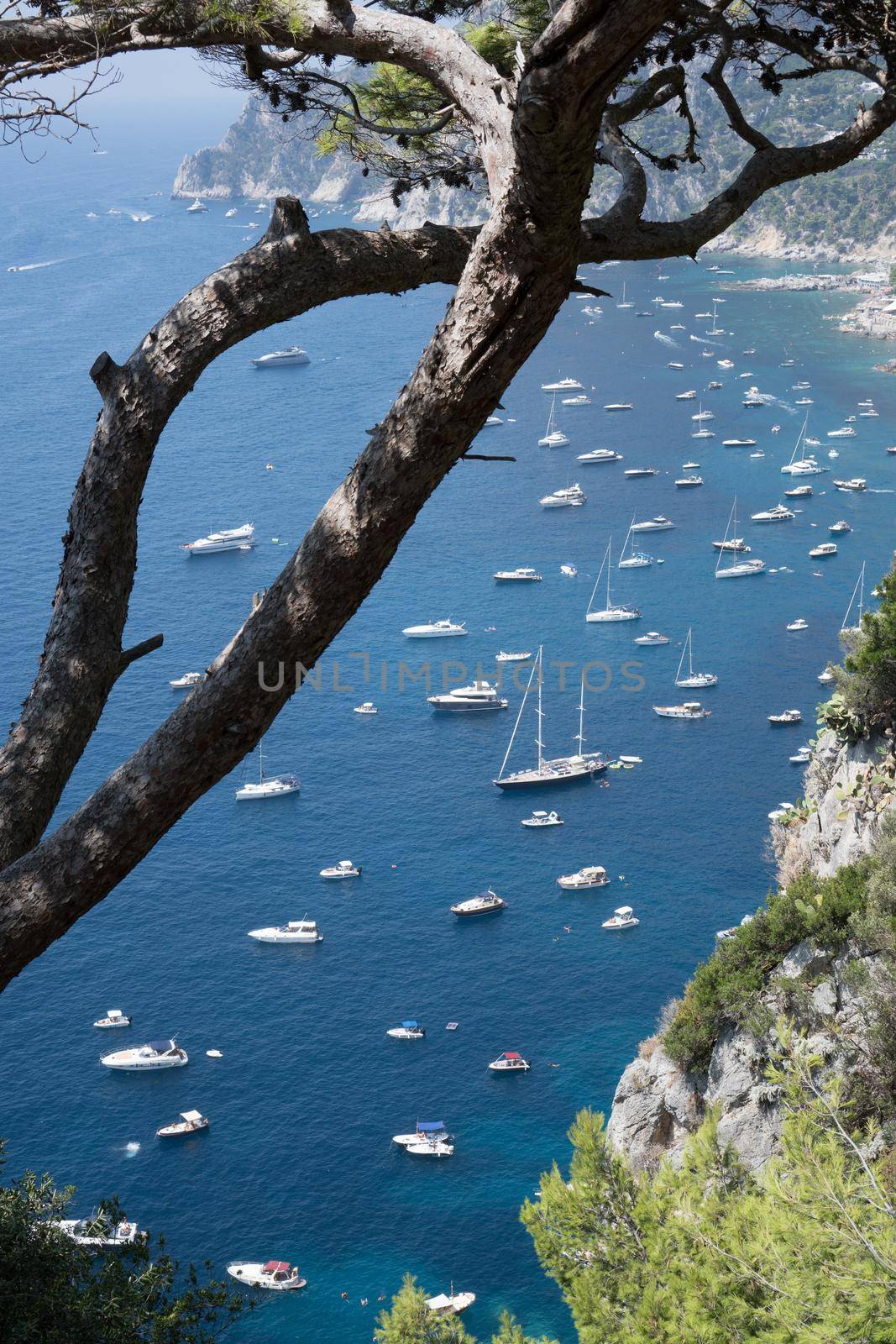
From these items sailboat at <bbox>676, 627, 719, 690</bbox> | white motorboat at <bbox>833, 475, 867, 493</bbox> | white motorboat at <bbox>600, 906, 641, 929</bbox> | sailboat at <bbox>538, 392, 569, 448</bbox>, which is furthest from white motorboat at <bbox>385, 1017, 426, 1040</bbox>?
sailboat at <bbox>538, 392, 569, 448</bbox>

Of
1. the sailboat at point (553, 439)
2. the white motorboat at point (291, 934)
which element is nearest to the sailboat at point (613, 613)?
the sailboat at point (553, 439)

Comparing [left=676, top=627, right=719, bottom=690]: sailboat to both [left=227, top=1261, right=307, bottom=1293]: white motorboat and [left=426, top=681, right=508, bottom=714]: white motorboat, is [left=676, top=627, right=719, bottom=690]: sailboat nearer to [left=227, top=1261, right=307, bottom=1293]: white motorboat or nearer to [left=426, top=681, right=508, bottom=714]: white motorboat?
[left=426, top=681, right=508, bottom=714]: white motorboat

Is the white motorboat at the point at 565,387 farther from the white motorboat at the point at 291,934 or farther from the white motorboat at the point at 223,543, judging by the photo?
the white motorboat at the point at 291,934

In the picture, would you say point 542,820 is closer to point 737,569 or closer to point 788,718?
point 788,718

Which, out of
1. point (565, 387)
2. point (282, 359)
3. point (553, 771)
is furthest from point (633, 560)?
point (282, 359)

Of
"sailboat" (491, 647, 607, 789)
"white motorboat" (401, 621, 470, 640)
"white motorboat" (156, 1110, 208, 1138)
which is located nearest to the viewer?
"white motorboat" (156, 1110, 208, 1138)

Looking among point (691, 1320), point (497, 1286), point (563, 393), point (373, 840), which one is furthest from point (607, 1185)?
point (563, 393)
